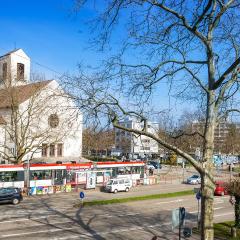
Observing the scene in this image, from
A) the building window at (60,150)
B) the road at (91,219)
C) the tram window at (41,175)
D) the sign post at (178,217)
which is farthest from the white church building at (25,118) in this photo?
the sign post at (178,217)

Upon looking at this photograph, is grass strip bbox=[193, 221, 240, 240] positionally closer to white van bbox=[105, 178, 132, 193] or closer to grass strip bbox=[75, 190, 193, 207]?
grass strip bbox=[75, 190, 193, 207]

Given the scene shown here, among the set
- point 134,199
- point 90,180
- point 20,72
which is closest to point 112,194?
point 90,180

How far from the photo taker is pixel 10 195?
35.8m

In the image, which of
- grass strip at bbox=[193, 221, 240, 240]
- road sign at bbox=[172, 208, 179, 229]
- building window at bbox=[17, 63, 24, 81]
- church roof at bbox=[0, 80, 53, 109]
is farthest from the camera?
building window at bbox=[17, 63, 24, 81]

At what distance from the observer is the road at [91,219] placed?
24.1 m

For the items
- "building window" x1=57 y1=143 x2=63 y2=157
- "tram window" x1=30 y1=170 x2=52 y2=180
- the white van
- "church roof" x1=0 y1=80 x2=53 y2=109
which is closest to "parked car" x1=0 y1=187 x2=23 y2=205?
"tram window" x1=30 y1=170 x2=52 y2=180

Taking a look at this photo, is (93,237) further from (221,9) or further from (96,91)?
(221,9)

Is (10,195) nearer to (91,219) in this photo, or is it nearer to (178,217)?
(91,219)

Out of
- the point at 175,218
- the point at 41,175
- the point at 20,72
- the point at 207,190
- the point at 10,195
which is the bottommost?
the point at 10,195

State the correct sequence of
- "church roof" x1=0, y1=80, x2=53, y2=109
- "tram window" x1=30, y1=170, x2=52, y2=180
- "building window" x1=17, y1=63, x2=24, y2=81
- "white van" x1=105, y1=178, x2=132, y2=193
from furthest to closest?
"building window" x1=17, y1=63, x2=24, y2=81
"church roof" x1=0, y1=80, x2=53, y2=109
"white van" x1=105, y1=178, x2=132, y2=193
"tram window" x1=30, y1=170, x2=52, y2=180

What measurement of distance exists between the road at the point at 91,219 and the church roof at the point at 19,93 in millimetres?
14394

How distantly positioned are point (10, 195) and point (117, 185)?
13.9 m

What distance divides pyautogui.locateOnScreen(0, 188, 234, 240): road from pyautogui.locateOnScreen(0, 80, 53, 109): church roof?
14.4m

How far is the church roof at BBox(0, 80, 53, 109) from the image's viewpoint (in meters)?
50.0
